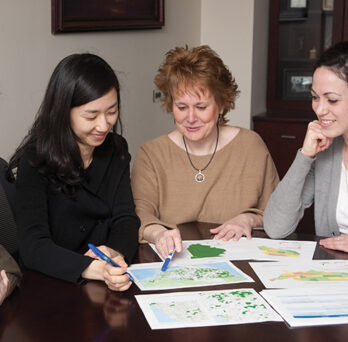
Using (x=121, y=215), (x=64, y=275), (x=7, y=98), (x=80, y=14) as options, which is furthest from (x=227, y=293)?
(x=80, y=14)

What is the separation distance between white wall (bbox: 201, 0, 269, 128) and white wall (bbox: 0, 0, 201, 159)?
204 millimetres

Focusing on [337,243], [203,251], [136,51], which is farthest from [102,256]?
[136,51]

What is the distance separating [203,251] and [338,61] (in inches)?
30.8

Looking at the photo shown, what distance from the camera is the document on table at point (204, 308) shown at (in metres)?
1.33

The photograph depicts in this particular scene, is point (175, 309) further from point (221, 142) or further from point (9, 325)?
point (221, 142)

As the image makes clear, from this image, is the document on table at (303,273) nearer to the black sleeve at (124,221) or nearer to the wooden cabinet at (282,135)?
the black sleeve at (124,221)

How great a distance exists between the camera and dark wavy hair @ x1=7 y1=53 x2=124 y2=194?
1.79 meters

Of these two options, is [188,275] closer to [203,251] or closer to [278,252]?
[203,251]

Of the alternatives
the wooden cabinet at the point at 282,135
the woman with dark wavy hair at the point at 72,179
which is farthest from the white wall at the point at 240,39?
the woman with dark wavy hair at the point at 72,179

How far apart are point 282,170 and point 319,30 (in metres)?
1.07

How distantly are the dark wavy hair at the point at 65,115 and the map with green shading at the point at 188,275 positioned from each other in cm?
39

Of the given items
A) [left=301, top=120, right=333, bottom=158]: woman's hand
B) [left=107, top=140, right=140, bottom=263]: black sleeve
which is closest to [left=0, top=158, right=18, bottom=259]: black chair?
[left=107, top=140, right=140, bottom=263]: black sleeve

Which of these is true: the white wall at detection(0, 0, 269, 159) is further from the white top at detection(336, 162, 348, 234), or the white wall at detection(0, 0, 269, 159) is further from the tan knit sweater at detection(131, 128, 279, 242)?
the white top at detection(336, 162, 348, 234)

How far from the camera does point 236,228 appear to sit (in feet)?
6.50
